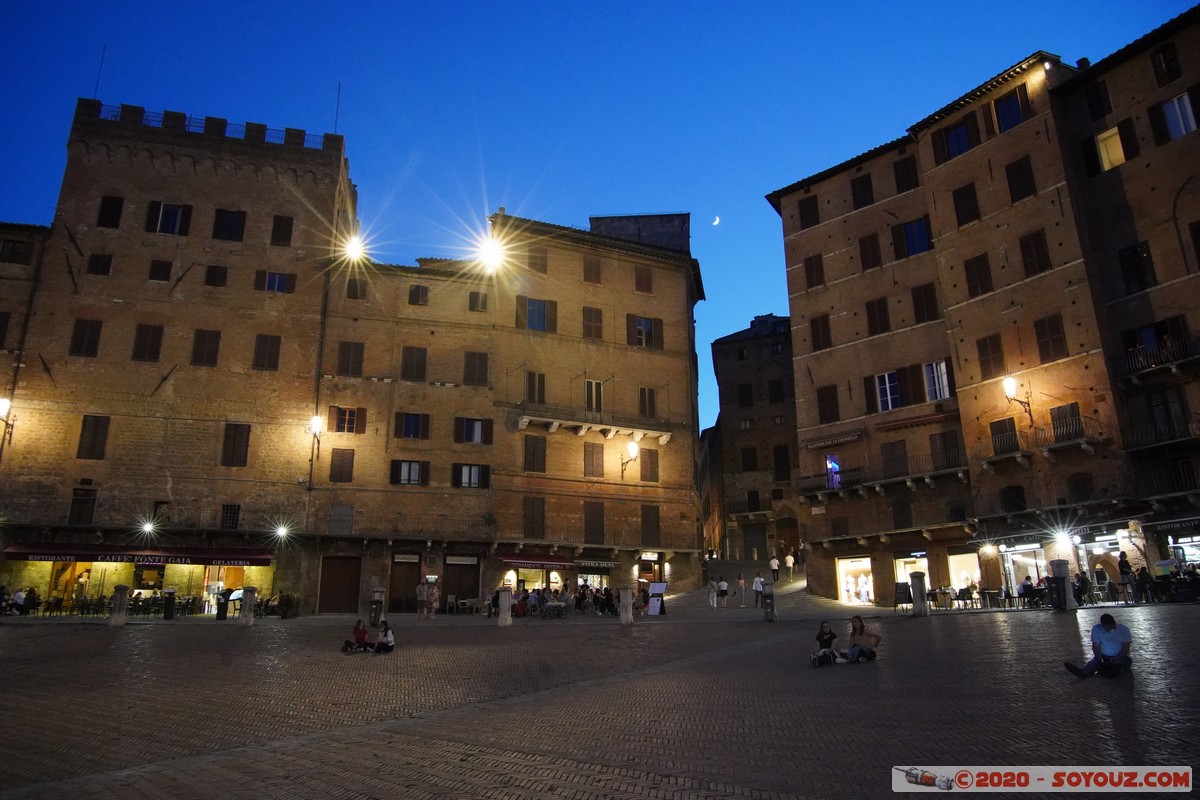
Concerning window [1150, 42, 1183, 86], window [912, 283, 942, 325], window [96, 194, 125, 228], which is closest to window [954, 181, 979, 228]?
window [912, 283, 942, 325]

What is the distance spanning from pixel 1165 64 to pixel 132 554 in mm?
46291

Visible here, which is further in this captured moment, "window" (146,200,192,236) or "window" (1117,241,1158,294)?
"window" (146,200,192,236)

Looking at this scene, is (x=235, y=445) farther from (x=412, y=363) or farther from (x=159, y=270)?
(x=159, y=270)

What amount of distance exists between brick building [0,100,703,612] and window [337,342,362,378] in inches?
8.4

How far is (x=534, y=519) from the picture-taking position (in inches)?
1542

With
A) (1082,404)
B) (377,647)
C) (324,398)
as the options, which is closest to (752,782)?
(377,647)

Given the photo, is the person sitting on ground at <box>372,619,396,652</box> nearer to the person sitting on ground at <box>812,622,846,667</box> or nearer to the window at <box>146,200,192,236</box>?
the person sitting on ground at <box>812,622,846,667</box>

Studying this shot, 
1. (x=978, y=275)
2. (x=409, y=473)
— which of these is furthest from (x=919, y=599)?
(x=409, y=473)

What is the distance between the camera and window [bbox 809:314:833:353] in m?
39.5

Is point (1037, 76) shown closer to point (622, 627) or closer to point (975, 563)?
point (975, 563)

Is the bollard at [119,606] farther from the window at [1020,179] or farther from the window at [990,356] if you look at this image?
the window at [1020,179]

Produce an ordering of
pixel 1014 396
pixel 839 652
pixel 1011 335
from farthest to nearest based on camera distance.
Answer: pixel 1011 335 < pixel 1014 396 < pixel 839 652

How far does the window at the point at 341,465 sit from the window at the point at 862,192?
1100 inches

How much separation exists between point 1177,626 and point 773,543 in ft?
126
